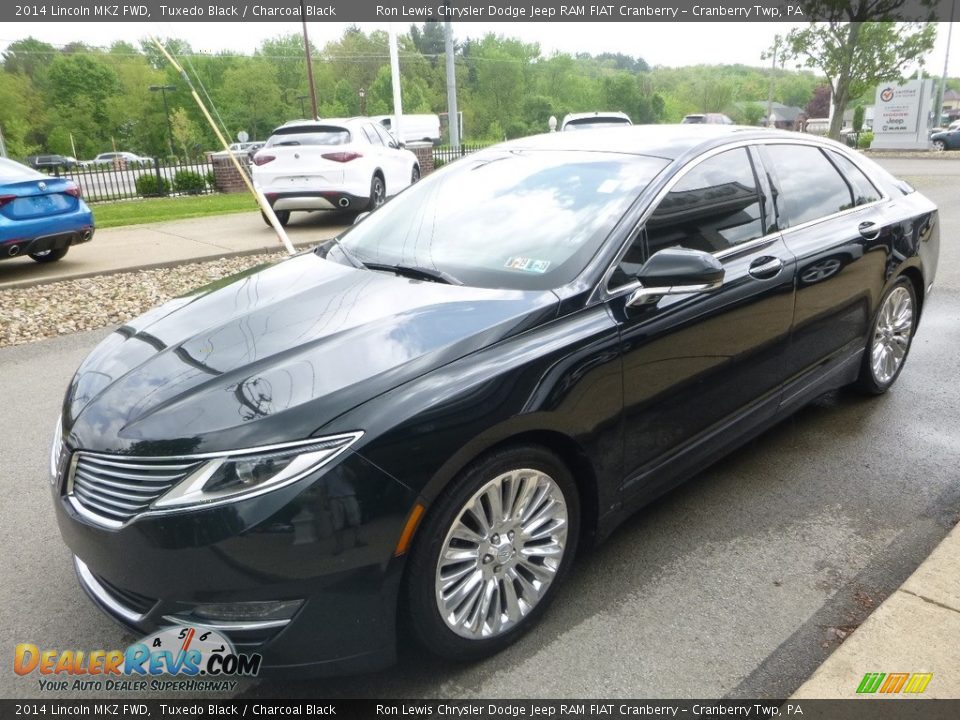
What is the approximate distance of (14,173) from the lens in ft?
27.0

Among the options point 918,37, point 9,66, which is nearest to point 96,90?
point 9,66

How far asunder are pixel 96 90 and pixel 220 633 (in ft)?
273

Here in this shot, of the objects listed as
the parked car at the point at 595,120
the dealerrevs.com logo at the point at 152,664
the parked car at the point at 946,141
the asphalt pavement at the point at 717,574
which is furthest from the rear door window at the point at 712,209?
the parked car at the point at 946,141

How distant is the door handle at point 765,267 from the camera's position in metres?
3.33

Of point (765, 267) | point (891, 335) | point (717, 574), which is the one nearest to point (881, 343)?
point (891, 335)

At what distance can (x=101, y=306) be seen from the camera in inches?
289

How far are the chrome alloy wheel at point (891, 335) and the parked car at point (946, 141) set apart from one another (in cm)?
3444

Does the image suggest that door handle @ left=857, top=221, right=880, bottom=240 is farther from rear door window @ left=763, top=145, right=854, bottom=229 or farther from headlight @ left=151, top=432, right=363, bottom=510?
headlight @ left=151, top=432, right=363, bottom=510

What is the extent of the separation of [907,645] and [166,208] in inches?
635

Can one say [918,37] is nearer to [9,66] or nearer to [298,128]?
[298,128]

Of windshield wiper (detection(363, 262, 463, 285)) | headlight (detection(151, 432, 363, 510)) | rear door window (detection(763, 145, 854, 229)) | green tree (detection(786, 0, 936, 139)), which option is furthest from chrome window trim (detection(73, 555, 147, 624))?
green tree (detection(786, 0, 936, 139))

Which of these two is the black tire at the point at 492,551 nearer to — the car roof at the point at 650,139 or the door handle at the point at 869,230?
the car roof at the point at 650,139

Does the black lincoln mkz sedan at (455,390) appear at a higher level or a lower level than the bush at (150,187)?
higher

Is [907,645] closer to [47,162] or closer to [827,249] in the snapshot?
[827,249]
